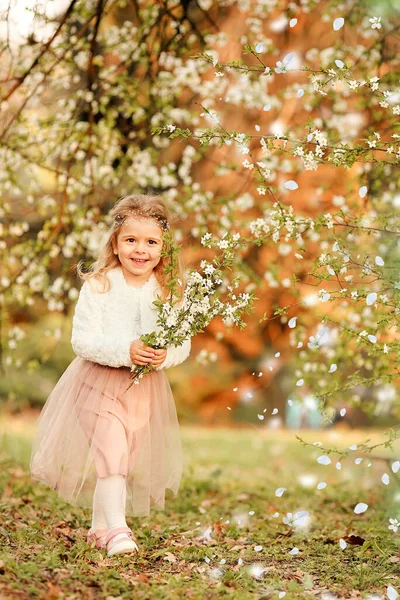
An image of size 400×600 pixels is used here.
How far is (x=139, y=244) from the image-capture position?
359 centimetres

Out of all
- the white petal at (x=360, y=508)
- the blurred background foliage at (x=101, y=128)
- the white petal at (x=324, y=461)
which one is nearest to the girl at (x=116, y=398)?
the white petal at (x=324, y=461)

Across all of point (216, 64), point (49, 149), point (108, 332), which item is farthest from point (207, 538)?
point (49, 149)

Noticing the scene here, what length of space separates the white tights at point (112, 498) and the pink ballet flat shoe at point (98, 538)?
0.19 feet

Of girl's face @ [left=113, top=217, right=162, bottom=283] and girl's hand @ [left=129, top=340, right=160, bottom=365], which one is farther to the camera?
girl's face @ [left=113, top=217, right=162, bottom=283]

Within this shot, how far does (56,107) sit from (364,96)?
6.97 feet

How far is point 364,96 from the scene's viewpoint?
5.33 metres

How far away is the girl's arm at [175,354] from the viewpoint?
3.51 metres

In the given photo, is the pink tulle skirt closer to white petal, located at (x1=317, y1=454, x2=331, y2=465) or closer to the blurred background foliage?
white petal, located at (x1=317, y1=454, x2=331, y2=465)

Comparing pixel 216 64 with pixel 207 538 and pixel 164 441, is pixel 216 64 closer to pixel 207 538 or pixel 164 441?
pixel 164 441

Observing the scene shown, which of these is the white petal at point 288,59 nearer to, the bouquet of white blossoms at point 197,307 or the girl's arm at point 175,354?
the bouquet of white blossoms at point 197,307

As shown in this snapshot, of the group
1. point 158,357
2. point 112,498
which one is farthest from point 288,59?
point 112,498

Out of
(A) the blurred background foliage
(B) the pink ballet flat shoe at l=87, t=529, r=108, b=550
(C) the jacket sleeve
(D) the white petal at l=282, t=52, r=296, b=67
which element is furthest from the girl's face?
(A) the blurred background foliage

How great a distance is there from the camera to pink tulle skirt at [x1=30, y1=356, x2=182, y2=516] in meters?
3.54

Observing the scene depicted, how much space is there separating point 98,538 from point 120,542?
0.22 m
